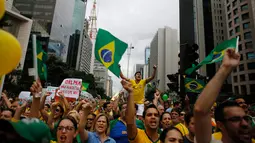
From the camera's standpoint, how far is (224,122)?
1.65 m

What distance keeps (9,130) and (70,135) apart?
1659mm

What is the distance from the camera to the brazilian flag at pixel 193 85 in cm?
552

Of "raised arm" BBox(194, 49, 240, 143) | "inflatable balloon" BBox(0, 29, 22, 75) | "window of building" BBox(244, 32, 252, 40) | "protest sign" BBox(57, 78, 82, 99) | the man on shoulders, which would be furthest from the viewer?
"window of building" BBox(244, 32, 252, 40)

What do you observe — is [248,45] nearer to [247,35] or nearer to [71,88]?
[247,35]

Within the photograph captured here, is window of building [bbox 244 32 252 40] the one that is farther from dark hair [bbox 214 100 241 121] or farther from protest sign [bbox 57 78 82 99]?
dark hair [bbox 214 100 241 121]

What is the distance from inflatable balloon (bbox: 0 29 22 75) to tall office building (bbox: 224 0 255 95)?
4579 centimetres

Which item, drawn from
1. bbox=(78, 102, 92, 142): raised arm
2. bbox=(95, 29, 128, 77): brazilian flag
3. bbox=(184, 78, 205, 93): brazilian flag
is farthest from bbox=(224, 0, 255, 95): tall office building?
bbox=(78, 102, 92, 142): raised arm

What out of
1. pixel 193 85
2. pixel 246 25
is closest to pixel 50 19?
pixel 246 25

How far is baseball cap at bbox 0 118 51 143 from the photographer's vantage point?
1031 mm

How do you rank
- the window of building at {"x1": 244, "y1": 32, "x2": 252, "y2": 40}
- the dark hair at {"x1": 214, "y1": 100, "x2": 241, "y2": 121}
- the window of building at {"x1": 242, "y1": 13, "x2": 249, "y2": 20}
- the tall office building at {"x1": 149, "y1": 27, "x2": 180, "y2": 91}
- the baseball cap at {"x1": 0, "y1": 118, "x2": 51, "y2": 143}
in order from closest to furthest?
the baseball cap at {"x1": 0, "y1": 118, "x2": 51, "y2": 143} → the dark hair at {"x1": 214, "y1": 100, "x2": 241, "y2": 121} → the window of building at {"x1": 244, "y1": 32, "x2": 252, "y2": 40} → the window of building at {"x1": 242, "y1": 13, "x2": 249, "y2": 20} → the tall office building at {"x1": 149, "y1": 27, "x2": 180, "y2": 91}

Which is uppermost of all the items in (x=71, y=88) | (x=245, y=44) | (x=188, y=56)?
(x=245, y=44)

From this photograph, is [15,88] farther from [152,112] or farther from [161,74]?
[161,74]

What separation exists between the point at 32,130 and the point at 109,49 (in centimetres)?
462

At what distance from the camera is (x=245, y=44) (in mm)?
42188
